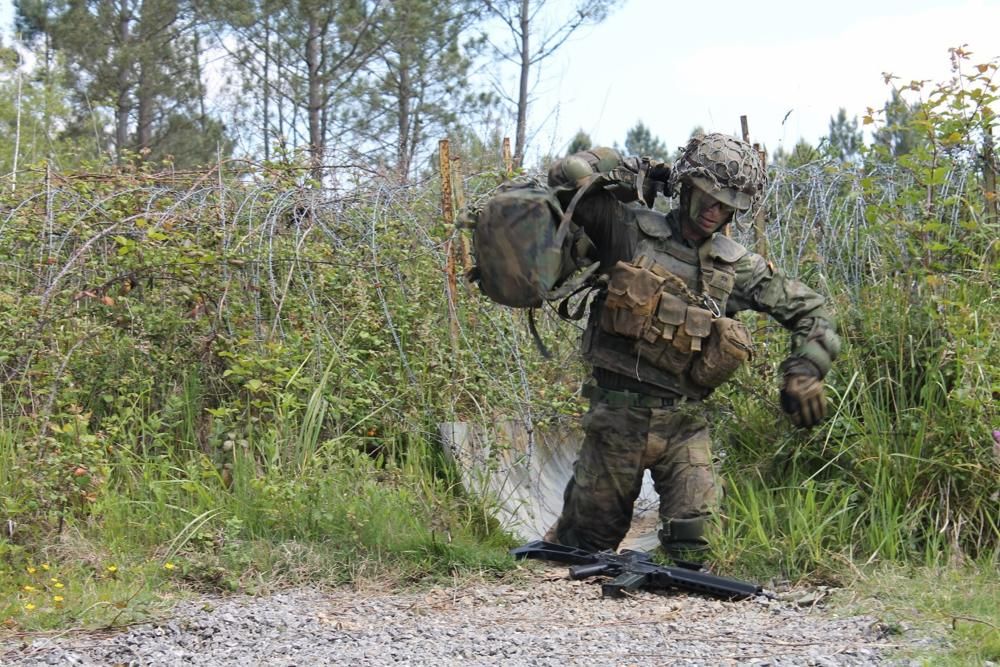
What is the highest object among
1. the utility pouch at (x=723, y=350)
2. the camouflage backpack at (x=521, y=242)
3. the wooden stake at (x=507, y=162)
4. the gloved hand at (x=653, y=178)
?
the wooden stake at (x=507, y=162)

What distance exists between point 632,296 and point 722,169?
61cm

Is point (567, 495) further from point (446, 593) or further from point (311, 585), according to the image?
point (311, 585)

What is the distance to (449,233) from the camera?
6.51 metres

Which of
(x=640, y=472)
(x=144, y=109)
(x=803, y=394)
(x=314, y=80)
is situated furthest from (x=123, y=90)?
(x=803, y=394)

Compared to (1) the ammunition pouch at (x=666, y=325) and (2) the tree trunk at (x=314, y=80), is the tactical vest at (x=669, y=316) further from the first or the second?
(2) the tree trunk at (x=314, y=80)

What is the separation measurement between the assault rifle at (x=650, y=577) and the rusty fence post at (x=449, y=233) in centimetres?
176

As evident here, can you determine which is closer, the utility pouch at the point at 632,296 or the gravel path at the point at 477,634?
the gravel path at the point at 477,634

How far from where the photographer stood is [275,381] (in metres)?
5.63

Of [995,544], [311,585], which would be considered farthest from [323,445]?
[995,544]

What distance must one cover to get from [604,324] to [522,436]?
1.64 metres

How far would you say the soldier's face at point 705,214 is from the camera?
4.69 metres

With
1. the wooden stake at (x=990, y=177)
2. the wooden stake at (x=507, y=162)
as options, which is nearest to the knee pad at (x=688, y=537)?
the wooden stake at (x=990, y=177)

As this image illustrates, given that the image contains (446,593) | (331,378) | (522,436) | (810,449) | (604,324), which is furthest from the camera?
(522,436)

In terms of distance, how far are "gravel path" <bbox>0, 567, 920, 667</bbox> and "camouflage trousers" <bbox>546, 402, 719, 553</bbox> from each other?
0.56 m
